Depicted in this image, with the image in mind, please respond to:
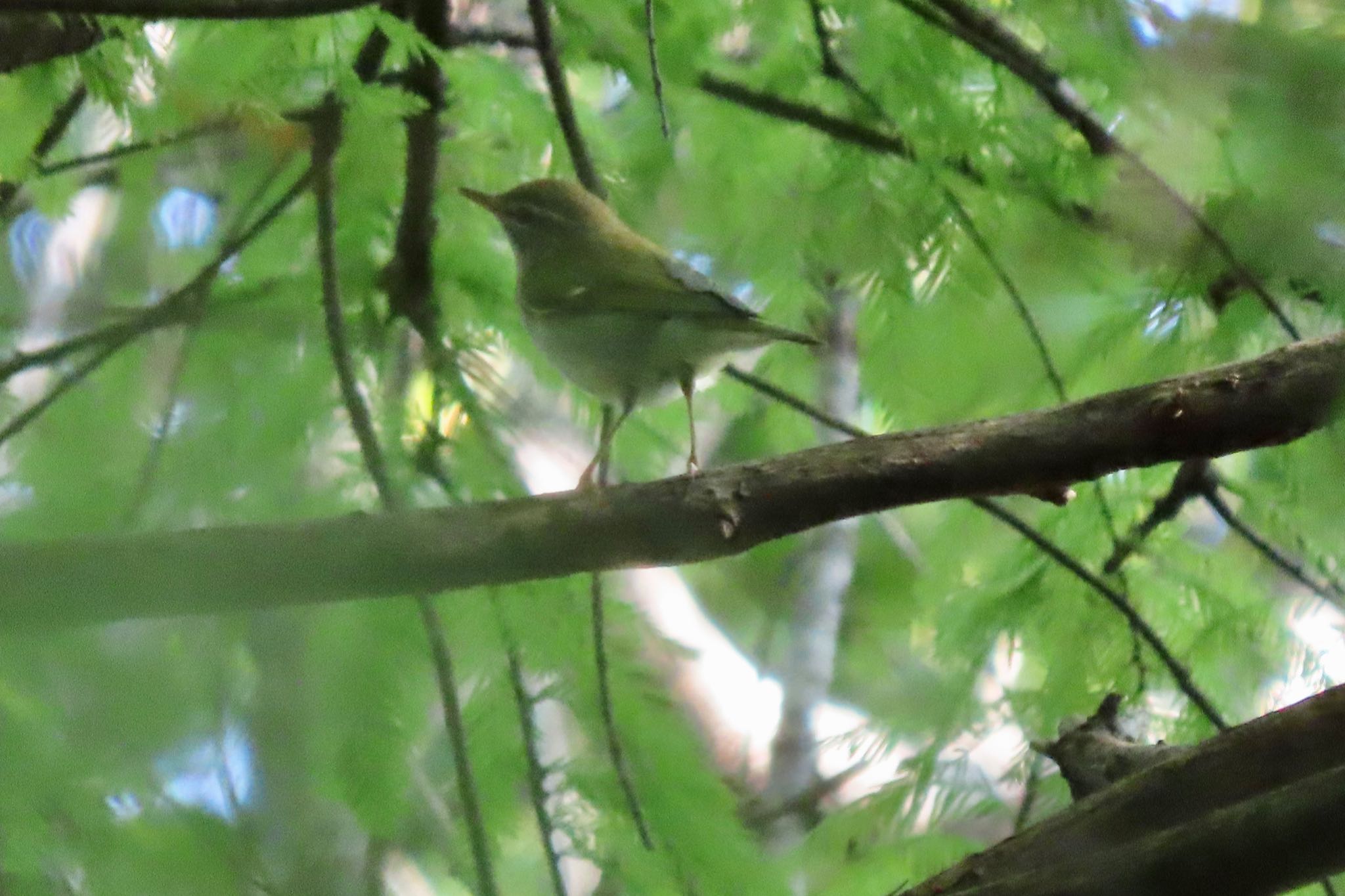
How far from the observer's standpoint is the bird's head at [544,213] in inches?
97.3

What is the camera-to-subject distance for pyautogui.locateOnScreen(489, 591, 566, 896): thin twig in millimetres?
1779

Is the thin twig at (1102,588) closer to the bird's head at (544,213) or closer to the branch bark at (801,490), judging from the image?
the branch bark at (801,490)

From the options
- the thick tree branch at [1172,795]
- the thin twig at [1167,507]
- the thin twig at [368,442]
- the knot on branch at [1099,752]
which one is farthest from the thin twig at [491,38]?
the thick tree branch at [1172,795]

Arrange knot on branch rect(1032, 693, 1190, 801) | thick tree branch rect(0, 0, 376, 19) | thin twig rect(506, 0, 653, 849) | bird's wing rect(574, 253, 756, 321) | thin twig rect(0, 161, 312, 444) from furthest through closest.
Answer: bird's wing rect(574, 253, 756, 321) → thin twig rect(0, 161, 312, 444) → thin twig rect(506, 0, 653, 849) → knot on branch rect(1032, 693, 1190, 801) → thick tree branch rect(0, 0, 376, 19)

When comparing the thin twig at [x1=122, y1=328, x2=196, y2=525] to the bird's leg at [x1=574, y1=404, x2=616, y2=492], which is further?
the bird's leg at [x1=574, y1=404, x2=616, y2=492]

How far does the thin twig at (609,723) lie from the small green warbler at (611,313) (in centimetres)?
35

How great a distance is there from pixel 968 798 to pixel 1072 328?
0.92m

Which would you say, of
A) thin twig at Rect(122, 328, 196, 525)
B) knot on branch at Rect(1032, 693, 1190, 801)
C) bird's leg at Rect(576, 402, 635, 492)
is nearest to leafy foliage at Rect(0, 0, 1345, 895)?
thin twig at Rect(122, 328, 196, 525)

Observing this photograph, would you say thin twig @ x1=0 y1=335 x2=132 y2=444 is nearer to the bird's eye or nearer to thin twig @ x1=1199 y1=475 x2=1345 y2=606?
the bird's eye

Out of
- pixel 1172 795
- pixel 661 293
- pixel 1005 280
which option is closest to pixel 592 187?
pixel 661 293

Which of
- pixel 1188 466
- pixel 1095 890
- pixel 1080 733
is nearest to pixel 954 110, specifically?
pixel 1188 466

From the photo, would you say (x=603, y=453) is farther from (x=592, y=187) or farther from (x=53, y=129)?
(x=53, y=129)

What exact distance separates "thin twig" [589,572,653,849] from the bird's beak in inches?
32.7

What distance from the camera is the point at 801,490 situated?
1639 millimetres
